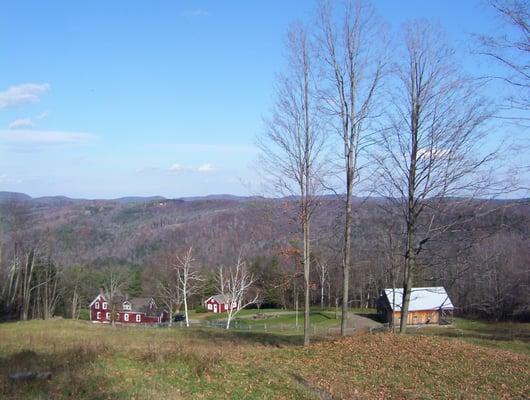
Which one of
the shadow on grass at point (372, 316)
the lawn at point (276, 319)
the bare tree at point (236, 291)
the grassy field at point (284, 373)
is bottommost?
the lawn at point (276, 319)

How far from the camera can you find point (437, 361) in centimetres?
1095

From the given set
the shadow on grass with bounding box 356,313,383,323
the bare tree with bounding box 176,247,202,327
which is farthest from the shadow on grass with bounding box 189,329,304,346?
the shadow on grass with bounding box 356,313,383,323

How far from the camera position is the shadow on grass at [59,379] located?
7844 mm

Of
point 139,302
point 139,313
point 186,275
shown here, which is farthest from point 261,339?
point 139,302

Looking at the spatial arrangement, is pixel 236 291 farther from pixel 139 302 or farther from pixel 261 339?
pixel 139 302

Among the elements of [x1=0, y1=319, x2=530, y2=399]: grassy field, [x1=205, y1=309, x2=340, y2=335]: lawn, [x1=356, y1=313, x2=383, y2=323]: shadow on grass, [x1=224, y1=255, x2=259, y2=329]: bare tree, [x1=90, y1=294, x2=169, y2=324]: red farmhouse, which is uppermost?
[x1=0, y1=319, x2=530, y2=399]: grassy field

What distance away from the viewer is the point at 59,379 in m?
8.59

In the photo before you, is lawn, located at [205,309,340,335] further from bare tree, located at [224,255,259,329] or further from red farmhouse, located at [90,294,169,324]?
red farmhouse, located at [90,294,169,324]

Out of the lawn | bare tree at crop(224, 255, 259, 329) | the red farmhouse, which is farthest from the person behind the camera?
the red farmhouse

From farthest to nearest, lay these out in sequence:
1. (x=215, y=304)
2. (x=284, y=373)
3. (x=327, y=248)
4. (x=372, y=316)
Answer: (x=215, y=304), (x=372, y=316), (x=327, y=248), (x=284, y=373)

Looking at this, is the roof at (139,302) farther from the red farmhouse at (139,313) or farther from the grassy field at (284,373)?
the grassy field at (284,373)

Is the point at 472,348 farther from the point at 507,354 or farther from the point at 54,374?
the point at 54,374

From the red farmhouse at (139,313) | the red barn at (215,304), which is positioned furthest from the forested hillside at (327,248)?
the red farmhouse at (139,313)

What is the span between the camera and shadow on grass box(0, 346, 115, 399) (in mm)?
7844
